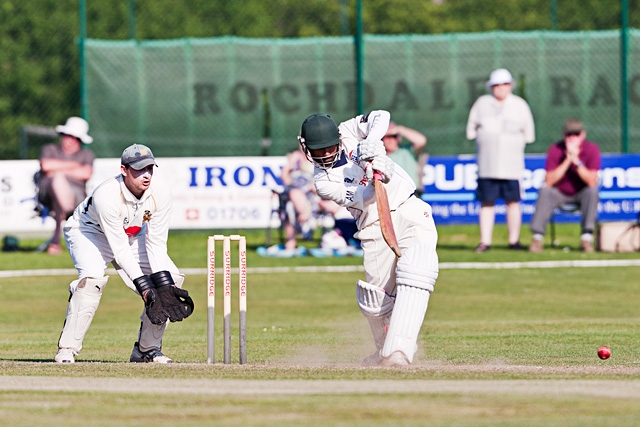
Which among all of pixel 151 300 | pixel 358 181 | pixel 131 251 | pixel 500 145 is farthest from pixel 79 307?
pixel 500 145

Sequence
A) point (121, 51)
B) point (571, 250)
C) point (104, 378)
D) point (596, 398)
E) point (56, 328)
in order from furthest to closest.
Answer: point (121, 51)
point (571, 250)
point (56, 328)
point (104, 378)
point (596, 398)

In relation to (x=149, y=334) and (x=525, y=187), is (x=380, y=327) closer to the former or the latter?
(x=149, y=334)

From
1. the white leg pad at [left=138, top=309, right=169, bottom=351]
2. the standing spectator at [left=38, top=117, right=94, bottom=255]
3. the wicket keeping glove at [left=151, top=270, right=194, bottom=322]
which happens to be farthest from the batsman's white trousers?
the standing spectator at [left=38, top=117, right=94, bottom=255]

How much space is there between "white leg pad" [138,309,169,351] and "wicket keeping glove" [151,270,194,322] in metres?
0.39

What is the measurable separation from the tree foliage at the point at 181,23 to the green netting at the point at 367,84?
361cm

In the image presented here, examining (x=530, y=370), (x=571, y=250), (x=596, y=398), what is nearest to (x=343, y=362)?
(x=530, y=370)

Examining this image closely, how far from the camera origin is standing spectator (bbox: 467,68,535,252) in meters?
17.8

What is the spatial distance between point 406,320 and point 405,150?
335 inches

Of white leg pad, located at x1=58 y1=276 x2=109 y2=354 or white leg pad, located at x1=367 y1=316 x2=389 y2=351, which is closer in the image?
white leg pad, located at x1=367 y1=316 x2=389 y2=351

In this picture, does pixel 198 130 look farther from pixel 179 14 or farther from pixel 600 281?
pixel 179 14

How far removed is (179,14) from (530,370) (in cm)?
3262

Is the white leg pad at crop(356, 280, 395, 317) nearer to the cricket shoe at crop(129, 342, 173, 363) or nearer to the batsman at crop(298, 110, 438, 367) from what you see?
the batsman at crop(298, 110, 438, 367)

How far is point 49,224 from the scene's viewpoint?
65.5 ft

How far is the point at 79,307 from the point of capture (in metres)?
9.24
